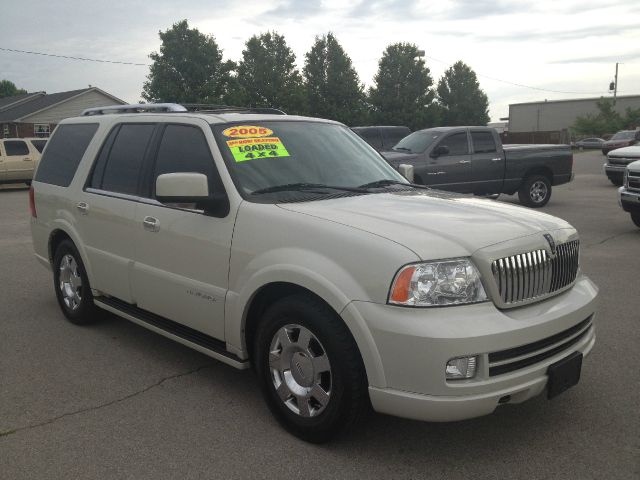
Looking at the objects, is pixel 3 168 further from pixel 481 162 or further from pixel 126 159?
pixel 126 159

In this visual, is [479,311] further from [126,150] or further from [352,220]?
[126,150]

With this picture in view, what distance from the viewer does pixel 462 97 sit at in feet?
227

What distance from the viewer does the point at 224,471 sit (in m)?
3.03

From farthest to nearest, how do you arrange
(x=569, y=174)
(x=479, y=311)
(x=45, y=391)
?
(x=569, y=174) → (x=45, y=391) → (x=479, y=311)

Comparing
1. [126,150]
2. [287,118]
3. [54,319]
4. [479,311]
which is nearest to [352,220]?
[479,311]

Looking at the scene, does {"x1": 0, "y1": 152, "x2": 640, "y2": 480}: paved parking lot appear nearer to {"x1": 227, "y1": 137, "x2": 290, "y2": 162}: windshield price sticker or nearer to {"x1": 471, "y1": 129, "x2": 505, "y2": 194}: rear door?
{"x1": 227, "y1": 137, "x2": 290, "y2": 162}: windshield price sticker

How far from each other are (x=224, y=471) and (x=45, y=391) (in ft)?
5.47

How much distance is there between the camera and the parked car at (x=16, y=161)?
21125mm

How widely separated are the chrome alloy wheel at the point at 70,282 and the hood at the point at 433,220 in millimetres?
2645

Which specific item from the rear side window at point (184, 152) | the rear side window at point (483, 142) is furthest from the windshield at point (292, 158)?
the rear side window at point (483, 142)

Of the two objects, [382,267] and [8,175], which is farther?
[8,175]

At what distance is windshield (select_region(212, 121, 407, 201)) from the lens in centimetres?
381

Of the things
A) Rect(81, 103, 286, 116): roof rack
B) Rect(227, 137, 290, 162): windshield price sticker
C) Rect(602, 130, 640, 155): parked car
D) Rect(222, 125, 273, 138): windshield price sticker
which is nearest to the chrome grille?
Rect(227, 137, 290, 162): windshield price sticker

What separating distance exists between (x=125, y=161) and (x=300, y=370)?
2.39 meters
